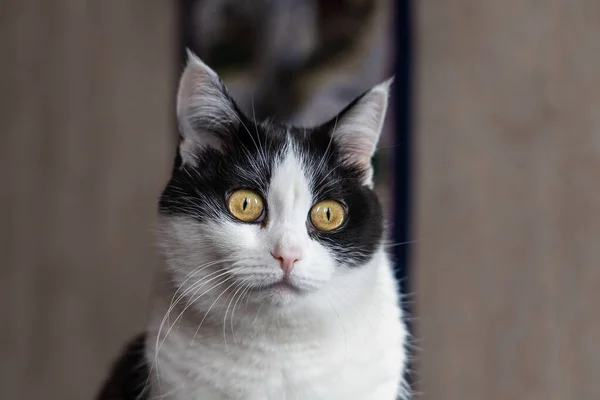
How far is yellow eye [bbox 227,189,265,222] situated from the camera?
0.90 meters

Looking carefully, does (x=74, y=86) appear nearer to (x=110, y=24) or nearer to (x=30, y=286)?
Answer: (x=110, y=24)

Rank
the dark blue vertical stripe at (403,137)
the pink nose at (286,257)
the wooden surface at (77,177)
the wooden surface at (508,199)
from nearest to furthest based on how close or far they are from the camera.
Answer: the pink nose at (286,257) → the wooden surface at (508,199) → the dark blue vertical stripe at (403,137) → the wooden surface at (77,177)

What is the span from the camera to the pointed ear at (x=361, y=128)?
98 cm

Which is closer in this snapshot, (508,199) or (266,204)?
(266,204)

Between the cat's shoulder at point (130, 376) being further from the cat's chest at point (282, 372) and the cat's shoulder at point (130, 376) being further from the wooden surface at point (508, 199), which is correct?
the wooden surface at point (508, 199)

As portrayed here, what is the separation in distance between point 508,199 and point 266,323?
0.98 m

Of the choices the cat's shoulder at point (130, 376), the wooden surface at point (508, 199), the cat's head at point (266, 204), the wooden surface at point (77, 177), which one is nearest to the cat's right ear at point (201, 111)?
the cat's head at point (266, 204)

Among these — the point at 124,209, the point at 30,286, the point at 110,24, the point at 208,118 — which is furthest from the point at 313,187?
the point at 30,286

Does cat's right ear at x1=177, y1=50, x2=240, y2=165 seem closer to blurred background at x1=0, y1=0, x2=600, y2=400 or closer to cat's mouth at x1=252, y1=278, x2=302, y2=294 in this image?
cat's mouth at x1=252, y1=278, x2=302, y2=294

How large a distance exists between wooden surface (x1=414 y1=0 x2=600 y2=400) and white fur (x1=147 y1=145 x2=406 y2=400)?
796 mm

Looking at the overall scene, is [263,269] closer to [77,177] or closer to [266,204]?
[266,204]

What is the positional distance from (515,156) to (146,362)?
110cm

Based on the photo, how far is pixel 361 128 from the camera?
3.31 feet

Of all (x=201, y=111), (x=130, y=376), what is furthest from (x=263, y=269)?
(x=130, y=376)
